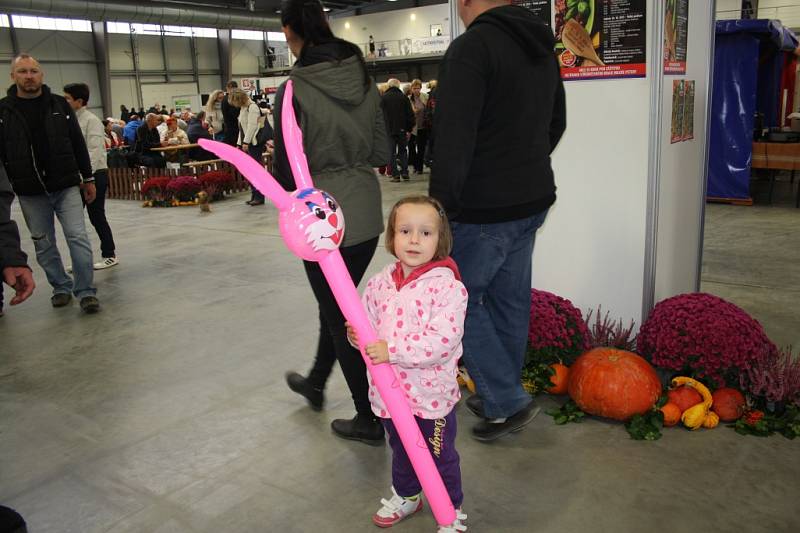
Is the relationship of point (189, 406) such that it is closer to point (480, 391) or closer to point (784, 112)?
point (480, 391)

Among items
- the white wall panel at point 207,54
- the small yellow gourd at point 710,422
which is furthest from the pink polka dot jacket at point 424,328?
the white wall panel at point 207,54

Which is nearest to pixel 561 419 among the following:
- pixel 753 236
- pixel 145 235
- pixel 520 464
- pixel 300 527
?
pixel 520 464

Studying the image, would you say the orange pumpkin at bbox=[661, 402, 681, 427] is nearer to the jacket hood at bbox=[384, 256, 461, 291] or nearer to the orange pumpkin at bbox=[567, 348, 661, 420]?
the orange pumpkin at bbox=[567, 348, 661, 420]

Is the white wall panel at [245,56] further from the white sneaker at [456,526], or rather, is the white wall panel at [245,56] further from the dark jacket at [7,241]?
the white sneaker at [456,526]

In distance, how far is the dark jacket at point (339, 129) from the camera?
235 cm

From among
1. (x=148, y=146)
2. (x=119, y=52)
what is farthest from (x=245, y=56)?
(x=148, y=146)

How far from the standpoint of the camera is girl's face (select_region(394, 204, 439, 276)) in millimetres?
1889

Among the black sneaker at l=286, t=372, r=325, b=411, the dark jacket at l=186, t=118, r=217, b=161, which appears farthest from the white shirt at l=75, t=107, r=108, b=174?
the dark jacket at l=186, t=118, r=217, b=161

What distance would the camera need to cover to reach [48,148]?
4.61 meters

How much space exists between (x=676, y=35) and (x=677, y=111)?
1.18 ft

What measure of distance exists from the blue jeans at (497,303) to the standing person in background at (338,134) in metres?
0.39

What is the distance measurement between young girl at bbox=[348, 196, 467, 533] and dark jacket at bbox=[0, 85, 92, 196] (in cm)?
358

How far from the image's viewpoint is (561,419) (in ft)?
9.24

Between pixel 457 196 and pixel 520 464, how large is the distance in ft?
3.54
